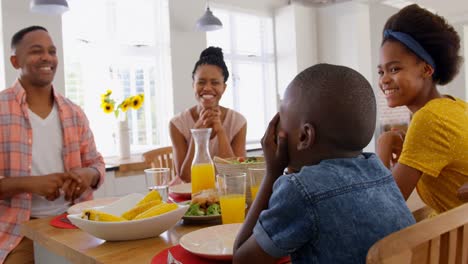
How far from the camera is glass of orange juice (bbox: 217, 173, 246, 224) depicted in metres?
1.19

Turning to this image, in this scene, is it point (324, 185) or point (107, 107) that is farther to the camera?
point (107, 107)

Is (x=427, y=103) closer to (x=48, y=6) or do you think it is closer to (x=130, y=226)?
(x=130, y=226)

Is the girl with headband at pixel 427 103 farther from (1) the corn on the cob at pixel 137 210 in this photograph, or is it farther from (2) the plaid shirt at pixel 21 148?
(2) the plaid shirt at pixel 21 148

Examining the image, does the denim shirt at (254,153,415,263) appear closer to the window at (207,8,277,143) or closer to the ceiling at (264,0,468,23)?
the window at (207,8,277,143)

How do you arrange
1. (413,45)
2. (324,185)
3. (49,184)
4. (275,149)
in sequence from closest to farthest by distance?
(324,185) < (275,149) < (413,45) < (49,184)

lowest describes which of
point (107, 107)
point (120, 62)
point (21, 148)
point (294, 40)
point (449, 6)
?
point (21, 148)

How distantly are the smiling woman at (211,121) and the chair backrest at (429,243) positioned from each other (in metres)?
1.57

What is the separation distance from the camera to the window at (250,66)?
5227 mm

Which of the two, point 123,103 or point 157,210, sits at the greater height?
point 123,103

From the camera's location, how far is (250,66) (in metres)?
5.46

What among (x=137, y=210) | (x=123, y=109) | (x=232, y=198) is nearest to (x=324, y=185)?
(x=232, y=198)

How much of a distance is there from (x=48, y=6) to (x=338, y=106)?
8.17ft

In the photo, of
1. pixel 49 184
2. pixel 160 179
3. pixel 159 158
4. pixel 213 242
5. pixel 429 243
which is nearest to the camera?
pixel 429 243

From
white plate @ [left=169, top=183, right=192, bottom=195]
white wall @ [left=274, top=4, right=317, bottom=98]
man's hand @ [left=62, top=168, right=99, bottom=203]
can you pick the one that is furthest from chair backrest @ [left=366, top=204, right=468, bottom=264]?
white wall @ [left=274, top=4, right=317, bottom=98]
